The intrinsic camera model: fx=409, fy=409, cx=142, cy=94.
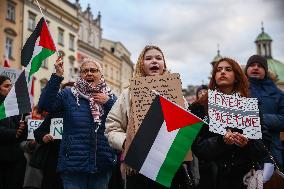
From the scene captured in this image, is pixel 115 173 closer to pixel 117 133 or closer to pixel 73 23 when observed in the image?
pixel 117 133

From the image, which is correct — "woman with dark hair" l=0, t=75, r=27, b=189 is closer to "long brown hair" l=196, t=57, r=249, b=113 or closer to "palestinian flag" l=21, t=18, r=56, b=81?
"palestinian flag" l=21, t=18, r=56, b=81

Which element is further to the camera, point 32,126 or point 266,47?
point 266,47

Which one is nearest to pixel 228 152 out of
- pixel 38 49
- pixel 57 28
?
pixel 38 49

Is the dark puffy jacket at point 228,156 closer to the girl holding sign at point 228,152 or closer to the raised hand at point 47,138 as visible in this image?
the girl holding sign at point 228,152

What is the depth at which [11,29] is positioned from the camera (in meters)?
31.9

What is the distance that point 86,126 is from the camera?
161 inches

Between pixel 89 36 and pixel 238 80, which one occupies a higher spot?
pixel 89 36

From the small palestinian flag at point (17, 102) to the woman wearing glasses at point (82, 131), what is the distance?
101 centimetres

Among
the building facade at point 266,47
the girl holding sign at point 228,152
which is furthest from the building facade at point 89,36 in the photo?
the girl holding sign at point 228,152

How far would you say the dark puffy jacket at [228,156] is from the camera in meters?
3.17

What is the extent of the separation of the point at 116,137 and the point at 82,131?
2.76ft

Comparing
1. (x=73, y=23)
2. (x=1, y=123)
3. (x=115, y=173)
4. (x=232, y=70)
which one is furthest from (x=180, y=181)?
(x=73, y=23)

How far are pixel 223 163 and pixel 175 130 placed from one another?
1.77 ft

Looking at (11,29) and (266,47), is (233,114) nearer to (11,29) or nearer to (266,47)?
(11,29)
